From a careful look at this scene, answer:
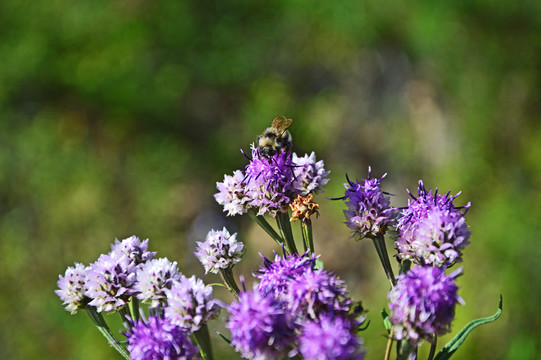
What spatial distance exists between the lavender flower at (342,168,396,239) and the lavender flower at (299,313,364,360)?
1.18ft

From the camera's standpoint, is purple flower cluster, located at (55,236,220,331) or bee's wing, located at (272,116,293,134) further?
bee's wing, located at (272,116,293,134)

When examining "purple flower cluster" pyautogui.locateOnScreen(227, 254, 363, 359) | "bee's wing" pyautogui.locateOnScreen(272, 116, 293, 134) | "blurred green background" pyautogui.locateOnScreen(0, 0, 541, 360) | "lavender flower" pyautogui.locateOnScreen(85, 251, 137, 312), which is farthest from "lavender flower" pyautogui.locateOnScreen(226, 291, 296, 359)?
"blurred green background" pyautogui.locateOnScreen(0, 0, 541, 360)

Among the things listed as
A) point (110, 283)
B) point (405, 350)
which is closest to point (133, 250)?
point (110, 283)

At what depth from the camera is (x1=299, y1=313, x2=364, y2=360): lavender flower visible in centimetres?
94

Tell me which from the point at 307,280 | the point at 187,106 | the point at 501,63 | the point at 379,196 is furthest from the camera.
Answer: the point at 187,106

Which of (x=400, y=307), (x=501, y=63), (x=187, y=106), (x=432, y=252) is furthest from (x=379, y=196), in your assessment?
(x=187, y=106)

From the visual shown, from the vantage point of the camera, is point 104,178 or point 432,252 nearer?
point 432,252

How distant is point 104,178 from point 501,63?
9.91 feet

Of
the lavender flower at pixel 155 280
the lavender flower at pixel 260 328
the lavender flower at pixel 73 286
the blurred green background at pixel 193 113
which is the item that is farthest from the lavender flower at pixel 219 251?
the blurred green background at pixel 193 113

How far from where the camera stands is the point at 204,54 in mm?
4918

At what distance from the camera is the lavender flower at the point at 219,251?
Answer: 1373mm

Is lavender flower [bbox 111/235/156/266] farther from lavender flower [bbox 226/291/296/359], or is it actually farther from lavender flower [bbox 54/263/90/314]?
lavender flower [bbox 226/291/296/359]

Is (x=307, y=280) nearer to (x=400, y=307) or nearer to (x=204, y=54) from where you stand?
(x=400, y=307)

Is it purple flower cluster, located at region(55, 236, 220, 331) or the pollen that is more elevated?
the pollen
